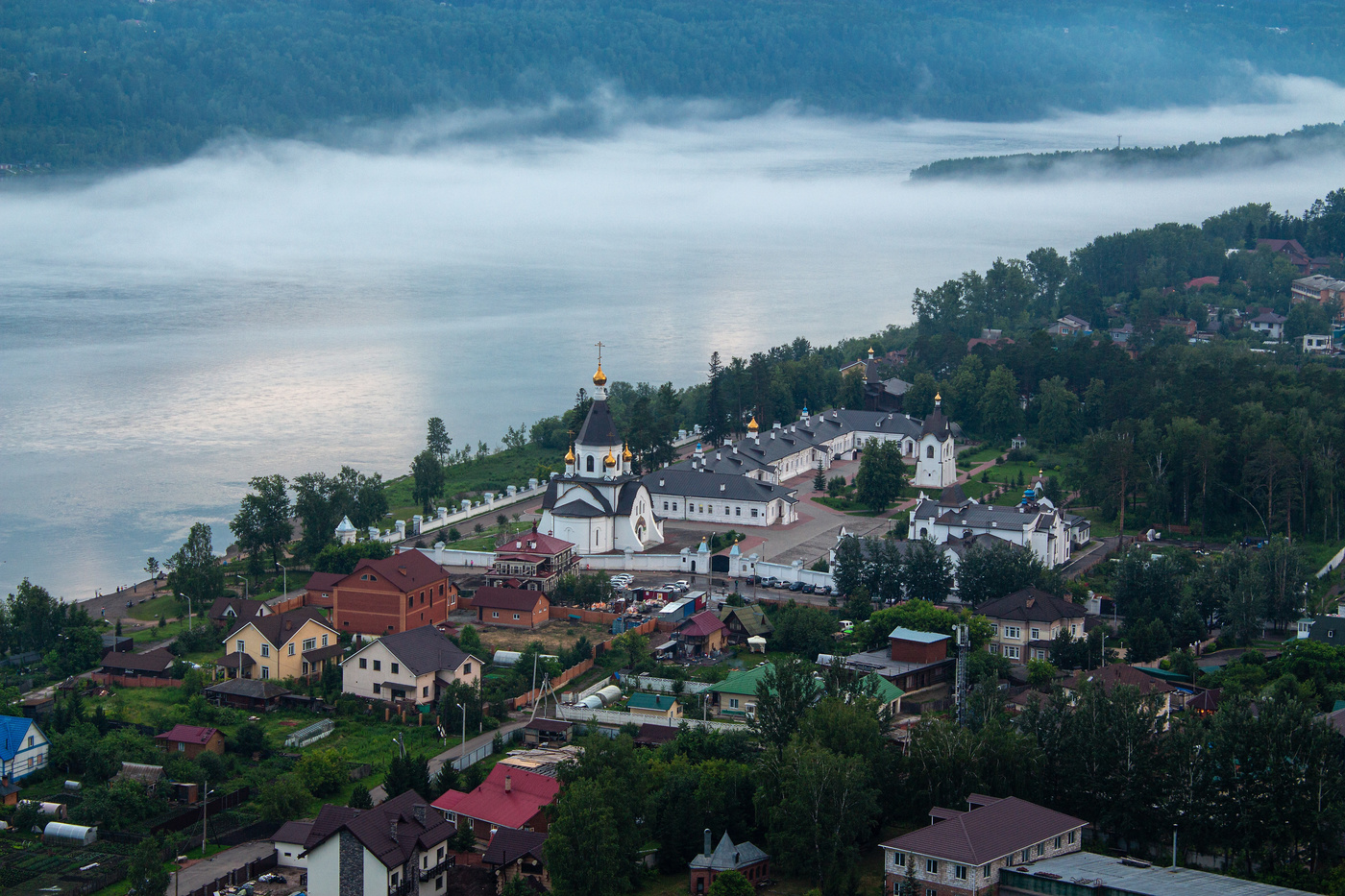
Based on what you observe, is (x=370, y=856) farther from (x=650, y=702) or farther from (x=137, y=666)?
(x=137, y=666)

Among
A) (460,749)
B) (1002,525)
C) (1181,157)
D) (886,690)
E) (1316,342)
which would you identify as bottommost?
(460,749)

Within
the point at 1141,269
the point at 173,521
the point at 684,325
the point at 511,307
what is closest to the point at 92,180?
the point at 511,307

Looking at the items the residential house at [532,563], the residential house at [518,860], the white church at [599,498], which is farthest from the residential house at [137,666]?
the white church at [599,498]

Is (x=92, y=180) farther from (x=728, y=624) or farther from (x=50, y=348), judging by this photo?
(x=728, y=624)

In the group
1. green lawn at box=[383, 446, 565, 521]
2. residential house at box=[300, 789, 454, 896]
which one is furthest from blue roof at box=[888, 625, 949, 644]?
green lawn at box=[383, 446, 565, 521]

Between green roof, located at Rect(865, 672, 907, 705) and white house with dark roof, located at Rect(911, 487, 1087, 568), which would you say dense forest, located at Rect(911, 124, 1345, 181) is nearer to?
white house with dark roof, located at Rect(911, 487, 1087, 568)

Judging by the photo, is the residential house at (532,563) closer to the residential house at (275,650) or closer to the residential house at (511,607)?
the residential house at (511,607)

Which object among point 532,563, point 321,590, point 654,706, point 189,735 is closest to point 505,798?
point 654,706
